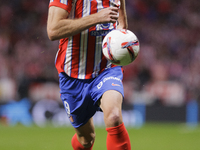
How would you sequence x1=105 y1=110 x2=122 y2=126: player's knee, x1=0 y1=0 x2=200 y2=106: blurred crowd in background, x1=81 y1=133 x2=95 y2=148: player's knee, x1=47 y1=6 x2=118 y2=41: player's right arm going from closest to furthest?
x1=105 y1=110 x2=122 y2=126: player's knee
x1=47 y1=6 x2=118 y2=41: player's right arm
x1=81 y1=133 x2=95 y2=148: player's knee
x1=0 y1=0 x2=200 y2=106: blurred crowd in background

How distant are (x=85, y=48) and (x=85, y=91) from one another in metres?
0.44

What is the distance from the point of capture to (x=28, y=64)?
38.8 feet

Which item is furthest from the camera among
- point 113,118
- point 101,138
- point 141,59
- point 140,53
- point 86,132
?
point 140,53

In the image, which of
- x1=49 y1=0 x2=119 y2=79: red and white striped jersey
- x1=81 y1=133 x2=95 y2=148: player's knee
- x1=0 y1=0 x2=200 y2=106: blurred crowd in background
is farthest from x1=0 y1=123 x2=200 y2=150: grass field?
x1=49 y1=0 x2=119 y2=79: red and white striped jersey

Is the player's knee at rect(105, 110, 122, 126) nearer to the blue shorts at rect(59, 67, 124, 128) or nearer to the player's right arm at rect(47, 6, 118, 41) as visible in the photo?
the blue shorts at rect(59, 67, 124, 128)

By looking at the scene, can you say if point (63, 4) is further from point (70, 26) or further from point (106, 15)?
point (106, 15)

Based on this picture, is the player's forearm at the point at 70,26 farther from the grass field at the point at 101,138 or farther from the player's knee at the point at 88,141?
the grass field at the point at 101,138

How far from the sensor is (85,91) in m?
3.75

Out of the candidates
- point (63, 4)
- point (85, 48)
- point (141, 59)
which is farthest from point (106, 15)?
point (141, 59)

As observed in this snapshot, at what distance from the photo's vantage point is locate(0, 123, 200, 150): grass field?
261 inches

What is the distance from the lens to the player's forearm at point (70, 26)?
3.35 meters

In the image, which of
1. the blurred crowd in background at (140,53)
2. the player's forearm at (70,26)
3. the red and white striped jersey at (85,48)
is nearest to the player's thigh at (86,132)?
the red and white striped jersey at (85,48)

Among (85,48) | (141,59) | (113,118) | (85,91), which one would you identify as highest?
(85,48)

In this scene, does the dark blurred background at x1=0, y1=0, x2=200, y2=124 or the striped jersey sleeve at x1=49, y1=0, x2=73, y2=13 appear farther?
the dark blurred background at x1=0, y1=0, x2=200, y2=124
